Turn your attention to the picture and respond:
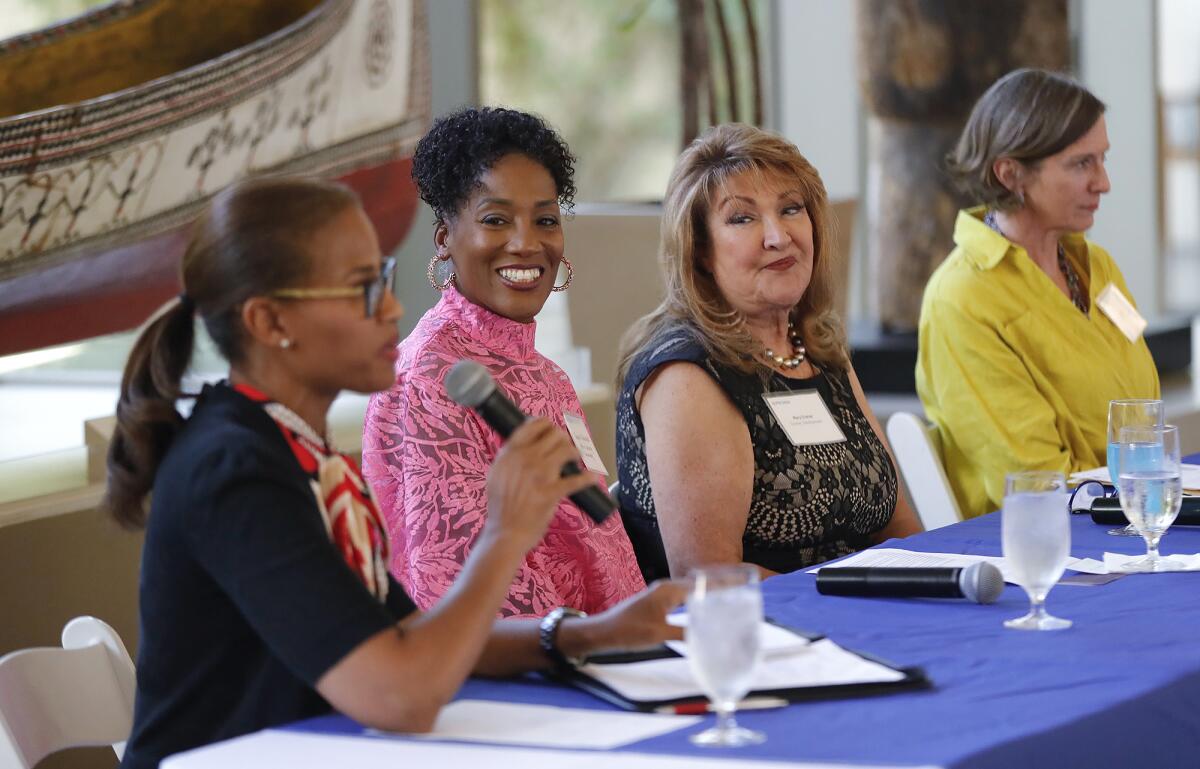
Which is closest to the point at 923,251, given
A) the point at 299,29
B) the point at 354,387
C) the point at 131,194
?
the point at 299,29

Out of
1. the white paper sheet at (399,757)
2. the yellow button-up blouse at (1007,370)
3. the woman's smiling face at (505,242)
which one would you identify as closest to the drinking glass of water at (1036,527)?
the white paper sheet at (399,757)

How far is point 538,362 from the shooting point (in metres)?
2.62

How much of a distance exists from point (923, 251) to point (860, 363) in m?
0.57

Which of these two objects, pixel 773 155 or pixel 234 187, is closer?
pixel 234 187

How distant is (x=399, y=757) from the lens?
54.6 inches

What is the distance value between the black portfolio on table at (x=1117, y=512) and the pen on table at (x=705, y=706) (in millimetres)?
1183

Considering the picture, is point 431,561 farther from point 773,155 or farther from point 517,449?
point 773,155

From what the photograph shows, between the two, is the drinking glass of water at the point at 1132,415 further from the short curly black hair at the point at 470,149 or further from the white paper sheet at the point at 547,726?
the white paper sheet at the point at 547,726

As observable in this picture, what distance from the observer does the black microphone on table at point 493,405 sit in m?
1.56

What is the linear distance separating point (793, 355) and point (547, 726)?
157 centimetres

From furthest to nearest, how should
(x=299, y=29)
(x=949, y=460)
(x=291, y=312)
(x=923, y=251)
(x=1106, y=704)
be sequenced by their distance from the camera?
(x=923, y=251)
(x=299, y=29)
(x=949, y=460)
(x=291, y=312)
(x=1106, y=704)

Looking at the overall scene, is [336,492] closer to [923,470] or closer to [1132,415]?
[1132,415]

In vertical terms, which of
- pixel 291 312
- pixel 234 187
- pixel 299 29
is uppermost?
pixel 299 29

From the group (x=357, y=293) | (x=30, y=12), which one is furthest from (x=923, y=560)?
(x=30, y=12)
